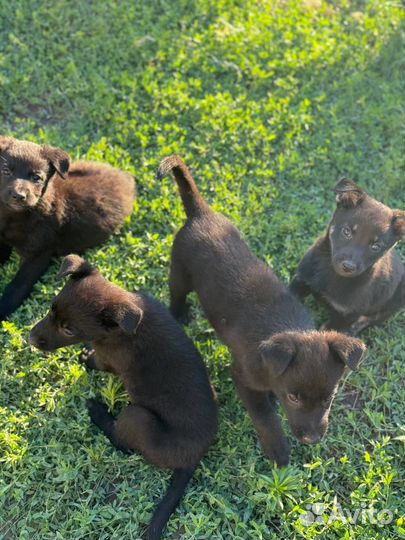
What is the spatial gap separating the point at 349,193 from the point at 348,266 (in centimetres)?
71

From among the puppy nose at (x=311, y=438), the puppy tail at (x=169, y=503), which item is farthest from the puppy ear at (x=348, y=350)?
the puppy tail at (x=169, y=503)

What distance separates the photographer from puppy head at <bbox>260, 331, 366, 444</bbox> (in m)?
4.25

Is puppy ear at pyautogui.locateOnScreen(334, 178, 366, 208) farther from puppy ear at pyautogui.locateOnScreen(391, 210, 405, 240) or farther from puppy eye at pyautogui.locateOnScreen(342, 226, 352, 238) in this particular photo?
puppy ear at pyautogui.locateOnScreen(391, 210, 405, 240)

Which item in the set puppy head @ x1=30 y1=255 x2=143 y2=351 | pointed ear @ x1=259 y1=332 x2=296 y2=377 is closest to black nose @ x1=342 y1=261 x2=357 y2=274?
pointed ear @ x1=259 y1=332 x2=296 y2=377

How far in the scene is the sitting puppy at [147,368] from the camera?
4.63 m

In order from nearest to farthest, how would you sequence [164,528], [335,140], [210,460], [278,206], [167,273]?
[164,528] → [210,460] → [167,273] → [278,206] → [335,140]

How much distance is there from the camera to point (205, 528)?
4.59 m

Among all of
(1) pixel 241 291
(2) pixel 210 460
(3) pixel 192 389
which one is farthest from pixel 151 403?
(1) pixel 241 291

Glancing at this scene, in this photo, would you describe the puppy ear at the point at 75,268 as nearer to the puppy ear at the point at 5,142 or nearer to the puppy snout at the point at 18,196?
the puppy snout at the point at 18,196

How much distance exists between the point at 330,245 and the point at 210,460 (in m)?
2.22

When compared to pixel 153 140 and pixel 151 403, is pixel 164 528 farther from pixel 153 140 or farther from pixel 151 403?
pixel 153 140

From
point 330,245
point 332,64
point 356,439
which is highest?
point 332,64

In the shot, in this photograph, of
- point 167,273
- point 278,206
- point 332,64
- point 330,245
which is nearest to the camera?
point 330,245

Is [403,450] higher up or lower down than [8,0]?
lower down
